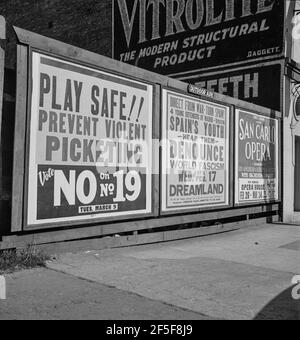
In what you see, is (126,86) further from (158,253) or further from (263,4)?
(263,4)

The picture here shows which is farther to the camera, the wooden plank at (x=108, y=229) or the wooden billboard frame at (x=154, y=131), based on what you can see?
the wooden plank at (x=108, y=229)

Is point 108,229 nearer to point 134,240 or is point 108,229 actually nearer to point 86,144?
point 134,240

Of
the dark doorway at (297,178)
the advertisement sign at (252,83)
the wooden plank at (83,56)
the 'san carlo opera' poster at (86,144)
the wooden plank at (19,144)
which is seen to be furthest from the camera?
the dark doorway at (297,178)

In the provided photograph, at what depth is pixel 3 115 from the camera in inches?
273

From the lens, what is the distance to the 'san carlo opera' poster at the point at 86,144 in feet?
23.6

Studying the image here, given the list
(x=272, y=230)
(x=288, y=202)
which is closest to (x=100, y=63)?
(x=272, y=230)

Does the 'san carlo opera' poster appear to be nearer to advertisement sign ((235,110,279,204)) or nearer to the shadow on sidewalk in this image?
the shadow on sidewalk

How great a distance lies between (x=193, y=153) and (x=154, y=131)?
1.49m

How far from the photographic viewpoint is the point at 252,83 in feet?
50.1

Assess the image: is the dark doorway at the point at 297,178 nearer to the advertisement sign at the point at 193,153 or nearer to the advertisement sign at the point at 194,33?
the advertisement sign at the point at 194,33

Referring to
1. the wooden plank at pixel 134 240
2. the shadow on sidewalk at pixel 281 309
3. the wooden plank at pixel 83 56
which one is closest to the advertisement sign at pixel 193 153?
the wooden plank at pixel 83 56

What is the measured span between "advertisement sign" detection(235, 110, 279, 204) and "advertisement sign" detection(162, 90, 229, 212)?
27.1 inches

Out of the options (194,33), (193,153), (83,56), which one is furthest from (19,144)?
(194,33)

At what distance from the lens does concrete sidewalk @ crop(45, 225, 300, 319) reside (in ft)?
17.5
